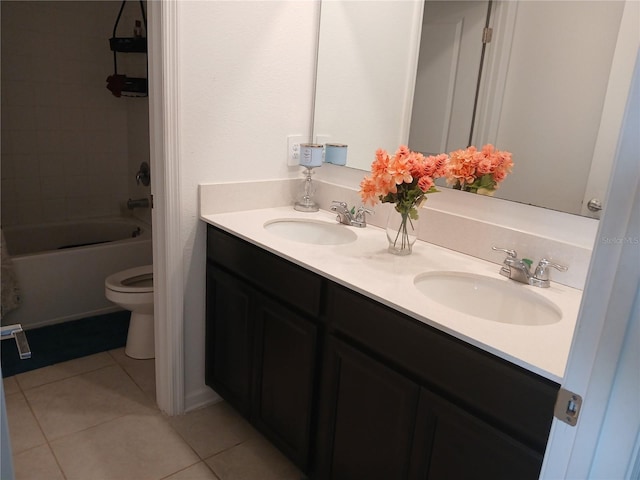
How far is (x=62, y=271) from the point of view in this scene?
2.69 m

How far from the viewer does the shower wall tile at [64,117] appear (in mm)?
3045

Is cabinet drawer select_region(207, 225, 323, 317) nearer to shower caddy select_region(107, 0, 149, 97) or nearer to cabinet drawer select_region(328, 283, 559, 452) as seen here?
cabinet drawer select_region(328, 283, 559, 452)

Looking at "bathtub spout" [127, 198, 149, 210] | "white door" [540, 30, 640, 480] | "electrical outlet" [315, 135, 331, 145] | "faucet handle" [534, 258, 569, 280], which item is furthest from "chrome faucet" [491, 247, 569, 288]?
"bathtub spout" [127, 198, 149, 210]

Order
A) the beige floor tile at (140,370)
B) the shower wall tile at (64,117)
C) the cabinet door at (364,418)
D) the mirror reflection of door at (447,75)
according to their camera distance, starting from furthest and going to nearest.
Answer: the shower wall tile at (64,117) < the beige floor tile at (140,370) < the mirror reflection of door at (447,75) < the cabinet door at (364,418)

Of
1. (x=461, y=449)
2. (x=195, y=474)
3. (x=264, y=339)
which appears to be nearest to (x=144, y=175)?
(x=264, y=339)

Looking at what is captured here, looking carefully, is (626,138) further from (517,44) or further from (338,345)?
(517,44)

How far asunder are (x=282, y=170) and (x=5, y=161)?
2.09 m

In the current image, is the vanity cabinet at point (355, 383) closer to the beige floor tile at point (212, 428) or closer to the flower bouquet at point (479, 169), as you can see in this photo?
the beige floor tile at point (212, 428)

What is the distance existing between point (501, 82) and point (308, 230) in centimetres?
91

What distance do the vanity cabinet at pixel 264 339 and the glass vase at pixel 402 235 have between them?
0.32 meters

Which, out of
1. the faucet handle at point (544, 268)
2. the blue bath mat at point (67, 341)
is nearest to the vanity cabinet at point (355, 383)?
the faucet handle at point (544, 268)

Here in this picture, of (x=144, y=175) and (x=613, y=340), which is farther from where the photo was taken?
(x=144, y=175)

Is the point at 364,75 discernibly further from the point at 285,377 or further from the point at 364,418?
the point at 364,418

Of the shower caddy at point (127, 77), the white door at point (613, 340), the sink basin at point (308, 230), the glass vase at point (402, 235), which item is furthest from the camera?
the shower caddy at point (127, 77)
